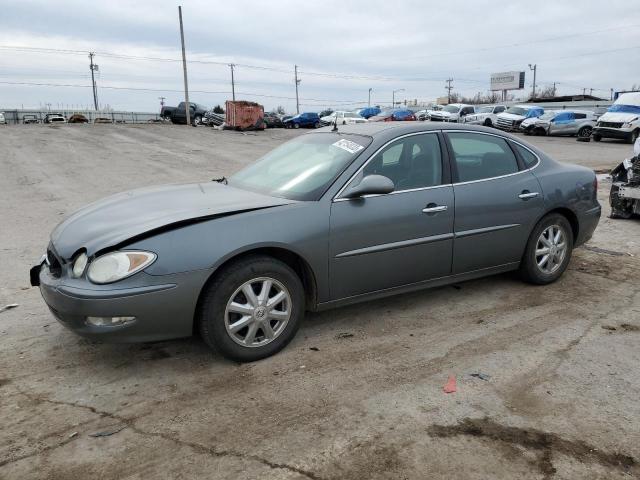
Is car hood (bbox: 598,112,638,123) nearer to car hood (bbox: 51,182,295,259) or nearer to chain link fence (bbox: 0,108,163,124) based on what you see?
car hood (bbox: 51,182,295,259)

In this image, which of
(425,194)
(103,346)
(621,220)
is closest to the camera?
(103,346)

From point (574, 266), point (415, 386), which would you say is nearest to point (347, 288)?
point (415, 386)

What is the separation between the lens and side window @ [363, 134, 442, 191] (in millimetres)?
4070

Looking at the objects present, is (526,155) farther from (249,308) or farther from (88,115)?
(88,115)

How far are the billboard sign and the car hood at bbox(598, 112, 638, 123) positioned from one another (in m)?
66.3

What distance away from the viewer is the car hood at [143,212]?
10.9 ft

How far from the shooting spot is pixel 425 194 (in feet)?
13.6

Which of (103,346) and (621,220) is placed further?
(621,220)

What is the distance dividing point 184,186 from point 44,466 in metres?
2.53

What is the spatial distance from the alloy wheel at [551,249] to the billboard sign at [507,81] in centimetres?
8982

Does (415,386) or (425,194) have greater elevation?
(425,194)

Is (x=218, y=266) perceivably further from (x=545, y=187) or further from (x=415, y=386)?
(x=545, y=187)

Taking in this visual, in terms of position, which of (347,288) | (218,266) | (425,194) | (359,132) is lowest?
(347,288)

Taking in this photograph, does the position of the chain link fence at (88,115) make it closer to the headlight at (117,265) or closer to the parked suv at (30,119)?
the parked suv at (30,119)
